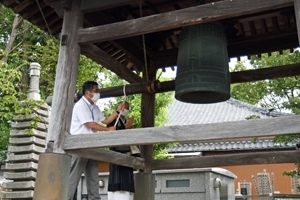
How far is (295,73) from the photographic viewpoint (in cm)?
430

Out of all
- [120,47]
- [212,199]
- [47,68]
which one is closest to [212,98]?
[120,47]

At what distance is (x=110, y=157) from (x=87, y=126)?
0.40m

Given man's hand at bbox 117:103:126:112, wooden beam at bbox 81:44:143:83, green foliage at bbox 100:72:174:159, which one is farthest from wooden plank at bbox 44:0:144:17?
green foliage at bbox 100:72:174:159

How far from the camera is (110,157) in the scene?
3752mm

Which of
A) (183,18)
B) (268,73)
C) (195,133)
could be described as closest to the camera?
(195,133)

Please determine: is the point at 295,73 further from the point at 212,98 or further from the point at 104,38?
the point at 104,38

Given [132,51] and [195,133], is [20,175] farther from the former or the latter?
[195,133]

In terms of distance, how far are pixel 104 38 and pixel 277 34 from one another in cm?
239

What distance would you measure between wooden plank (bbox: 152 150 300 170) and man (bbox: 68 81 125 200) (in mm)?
970

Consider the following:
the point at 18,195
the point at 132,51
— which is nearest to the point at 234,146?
the point at 18,195

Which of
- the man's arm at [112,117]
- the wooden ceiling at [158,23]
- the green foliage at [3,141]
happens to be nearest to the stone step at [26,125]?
the wooden ceiling at [158,23]

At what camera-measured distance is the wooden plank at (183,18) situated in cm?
291

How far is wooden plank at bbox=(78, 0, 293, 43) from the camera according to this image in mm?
2914

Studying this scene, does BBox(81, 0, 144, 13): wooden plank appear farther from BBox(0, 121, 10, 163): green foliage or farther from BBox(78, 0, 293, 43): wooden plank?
BBox(0, 121, 10, 163): green foliage
